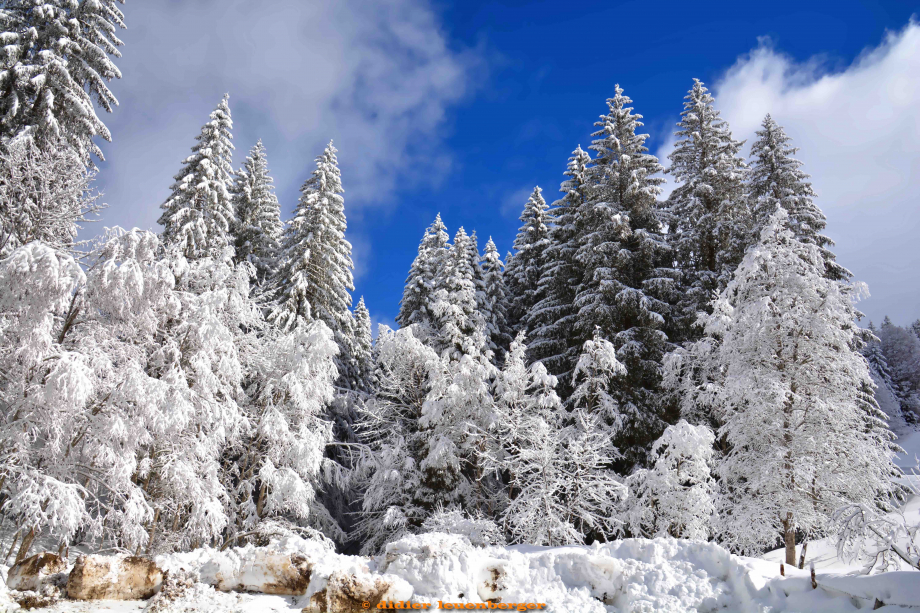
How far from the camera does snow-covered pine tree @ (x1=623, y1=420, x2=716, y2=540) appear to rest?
1176 centimetres

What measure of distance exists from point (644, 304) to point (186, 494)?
14.8 m

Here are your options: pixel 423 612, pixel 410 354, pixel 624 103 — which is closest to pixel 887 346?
pixel 624 103

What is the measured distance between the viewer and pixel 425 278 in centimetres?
2409

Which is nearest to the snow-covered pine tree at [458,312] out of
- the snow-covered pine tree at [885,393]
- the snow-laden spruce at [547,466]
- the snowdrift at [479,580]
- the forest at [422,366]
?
the forest at [422,366]

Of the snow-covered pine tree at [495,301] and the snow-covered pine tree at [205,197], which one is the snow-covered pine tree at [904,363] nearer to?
the snow-covered pine tree at [495,301]

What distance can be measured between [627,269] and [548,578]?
44.7 ft

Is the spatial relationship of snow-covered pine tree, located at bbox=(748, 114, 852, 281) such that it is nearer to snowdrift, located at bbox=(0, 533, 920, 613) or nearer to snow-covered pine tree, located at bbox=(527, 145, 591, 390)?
snow-covered pine tree, located at bbox=(527, 145, 591, 390)

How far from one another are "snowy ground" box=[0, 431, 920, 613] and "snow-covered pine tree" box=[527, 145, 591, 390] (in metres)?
11.0

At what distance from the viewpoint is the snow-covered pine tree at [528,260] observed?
24188mm

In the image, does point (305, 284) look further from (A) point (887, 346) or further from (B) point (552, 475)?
(A) point (887, 346)

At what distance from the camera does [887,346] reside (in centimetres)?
5328

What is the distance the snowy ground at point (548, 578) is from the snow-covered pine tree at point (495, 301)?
13857mm

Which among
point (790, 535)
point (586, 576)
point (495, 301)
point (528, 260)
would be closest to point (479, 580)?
point (586, 576)

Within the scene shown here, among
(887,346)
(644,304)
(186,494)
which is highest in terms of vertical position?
(887,346)
